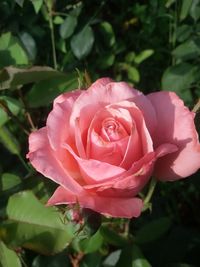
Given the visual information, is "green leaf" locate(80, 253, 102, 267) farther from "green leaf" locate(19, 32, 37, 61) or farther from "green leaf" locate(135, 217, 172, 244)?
"green leaf" locate(19, 32, 37, 61)

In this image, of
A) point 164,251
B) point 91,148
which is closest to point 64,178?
point 91,148

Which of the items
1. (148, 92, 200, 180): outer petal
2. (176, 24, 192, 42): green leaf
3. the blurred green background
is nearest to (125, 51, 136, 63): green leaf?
the blurred green background

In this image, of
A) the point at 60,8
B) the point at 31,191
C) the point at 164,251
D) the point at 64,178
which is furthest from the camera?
the point at 60,8

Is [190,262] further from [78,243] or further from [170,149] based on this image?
[170,149]

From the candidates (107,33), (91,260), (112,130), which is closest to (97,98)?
(112,130)

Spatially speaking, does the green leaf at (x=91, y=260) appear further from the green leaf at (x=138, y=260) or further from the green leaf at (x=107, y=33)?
the green leaf at (x=107, y=33)
